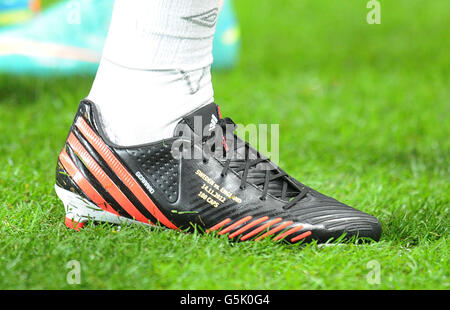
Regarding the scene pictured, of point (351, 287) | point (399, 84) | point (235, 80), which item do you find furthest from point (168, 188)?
point (399, 84)

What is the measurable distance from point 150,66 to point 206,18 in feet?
0.69

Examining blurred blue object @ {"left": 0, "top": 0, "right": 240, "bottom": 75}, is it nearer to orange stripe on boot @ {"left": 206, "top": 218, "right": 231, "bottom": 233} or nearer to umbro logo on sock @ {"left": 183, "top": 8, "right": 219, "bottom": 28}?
umbro logo on sock @ {"left": 183, "top": 8, "right": 219, "bottom": 28}

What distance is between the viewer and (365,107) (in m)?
3.81

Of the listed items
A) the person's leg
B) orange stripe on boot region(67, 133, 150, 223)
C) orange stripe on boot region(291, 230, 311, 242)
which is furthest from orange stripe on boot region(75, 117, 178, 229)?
the person's leg

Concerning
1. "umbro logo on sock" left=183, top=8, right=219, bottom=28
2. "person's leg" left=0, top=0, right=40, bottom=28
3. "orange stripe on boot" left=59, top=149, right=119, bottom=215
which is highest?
"person's leg" left=0, top=0, right=40, bottom=28

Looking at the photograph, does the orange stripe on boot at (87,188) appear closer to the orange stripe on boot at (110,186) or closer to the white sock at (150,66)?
the orange stripe on boot at (110,186)

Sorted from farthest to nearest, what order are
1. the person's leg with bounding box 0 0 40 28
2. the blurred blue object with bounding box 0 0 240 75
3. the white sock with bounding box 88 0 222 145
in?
the person's leg with bounding box 0 0 40 28
the blurred blue object with bounding box 0 0 240 75
the white sock with bounding box 88 0 222 145

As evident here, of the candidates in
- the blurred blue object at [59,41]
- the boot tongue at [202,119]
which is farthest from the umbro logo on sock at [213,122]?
the blurred blue object at [59,41]

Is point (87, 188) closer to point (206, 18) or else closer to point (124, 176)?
point (124, 176)

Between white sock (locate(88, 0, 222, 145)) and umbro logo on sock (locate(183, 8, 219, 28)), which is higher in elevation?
umbro logo on sock (locate(183, 8, 219, 28))

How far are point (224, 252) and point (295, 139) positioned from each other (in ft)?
5.42

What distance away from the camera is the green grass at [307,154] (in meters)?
1.51

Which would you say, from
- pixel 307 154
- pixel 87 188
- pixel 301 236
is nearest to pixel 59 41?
pixel 307 154

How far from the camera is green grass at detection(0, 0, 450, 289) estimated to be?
1.51 metres
